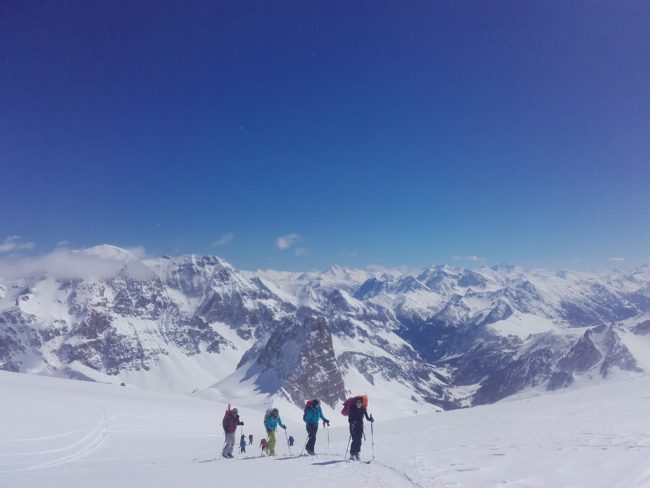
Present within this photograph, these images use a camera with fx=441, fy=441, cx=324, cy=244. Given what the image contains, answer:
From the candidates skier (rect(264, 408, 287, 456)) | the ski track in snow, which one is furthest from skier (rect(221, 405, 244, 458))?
the ski track in snow

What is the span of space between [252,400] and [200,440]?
6468 inches

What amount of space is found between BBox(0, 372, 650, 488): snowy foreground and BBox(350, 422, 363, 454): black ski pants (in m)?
0.71

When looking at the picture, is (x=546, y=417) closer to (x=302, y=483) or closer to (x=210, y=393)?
(x=302, y=483)

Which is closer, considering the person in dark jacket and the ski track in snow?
the person in dark jacket

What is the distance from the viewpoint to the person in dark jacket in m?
16.3

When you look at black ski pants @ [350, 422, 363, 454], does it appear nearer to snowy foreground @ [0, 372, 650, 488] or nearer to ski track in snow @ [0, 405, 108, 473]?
snowy foreground @ [0, 372, 650, 488]

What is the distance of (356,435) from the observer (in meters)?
16.6

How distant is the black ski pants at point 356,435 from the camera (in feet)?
53.6

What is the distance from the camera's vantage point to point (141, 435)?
28.4 m

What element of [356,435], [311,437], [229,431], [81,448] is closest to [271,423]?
[229,431]

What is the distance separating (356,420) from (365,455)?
2189mm

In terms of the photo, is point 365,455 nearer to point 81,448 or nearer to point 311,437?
point 311,437

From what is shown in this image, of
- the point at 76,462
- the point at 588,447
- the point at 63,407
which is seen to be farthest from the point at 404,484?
the point at 63,407

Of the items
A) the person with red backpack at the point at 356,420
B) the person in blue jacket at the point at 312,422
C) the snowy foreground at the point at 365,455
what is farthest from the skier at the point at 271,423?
the person with red backpack at the point at 356,420
